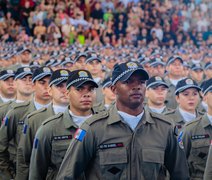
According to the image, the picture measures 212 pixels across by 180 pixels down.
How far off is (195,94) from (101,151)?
151 inches

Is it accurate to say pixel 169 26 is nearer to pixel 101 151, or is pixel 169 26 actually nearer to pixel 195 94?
pixel 195 94

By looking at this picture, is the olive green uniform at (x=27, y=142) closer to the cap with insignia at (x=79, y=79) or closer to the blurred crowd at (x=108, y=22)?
the cap with insignia at (x=79, y=79)

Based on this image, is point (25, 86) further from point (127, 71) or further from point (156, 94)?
point (127, 71)

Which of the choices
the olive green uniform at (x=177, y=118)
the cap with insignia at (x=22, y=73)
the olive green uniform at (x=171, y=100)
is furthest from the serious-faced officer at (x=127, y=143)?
the olive green uniform at (x=171, y=100)

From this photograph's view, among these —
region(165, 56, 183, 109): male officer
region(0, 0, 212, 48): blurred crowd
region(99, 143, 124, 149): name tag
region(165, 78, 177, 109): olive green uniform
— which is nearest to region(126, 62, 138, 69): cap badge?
region(99, 143, 124, 149): name tag

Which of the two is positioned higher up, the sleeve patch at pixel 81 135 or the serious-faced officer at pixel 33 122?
the sleeve patch at pixel 81 135

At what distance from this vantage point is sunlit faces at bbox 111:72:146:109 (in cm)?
494

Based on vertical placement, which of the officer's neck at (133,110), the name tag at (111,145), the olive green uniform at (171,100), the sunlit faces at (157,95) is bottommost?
the olive green uniform at (171,100)

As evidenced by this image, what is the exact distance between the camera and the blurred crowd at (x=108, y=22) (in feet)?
88.5

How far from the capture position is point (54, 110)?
7379 mm

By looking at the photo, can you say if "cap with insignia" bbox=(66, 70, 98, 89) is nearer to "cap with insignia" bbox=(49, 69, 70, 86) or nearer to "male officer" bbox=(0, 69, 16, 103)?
"cap with insignia" bbox=(49, 69, 70, 86)

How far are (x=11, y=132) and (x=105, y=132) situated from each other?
315 centimetres

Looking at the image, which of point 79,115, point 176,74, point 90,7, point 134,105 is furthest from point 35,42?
point 134,105

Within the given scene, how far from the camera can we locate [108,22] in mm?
28953
